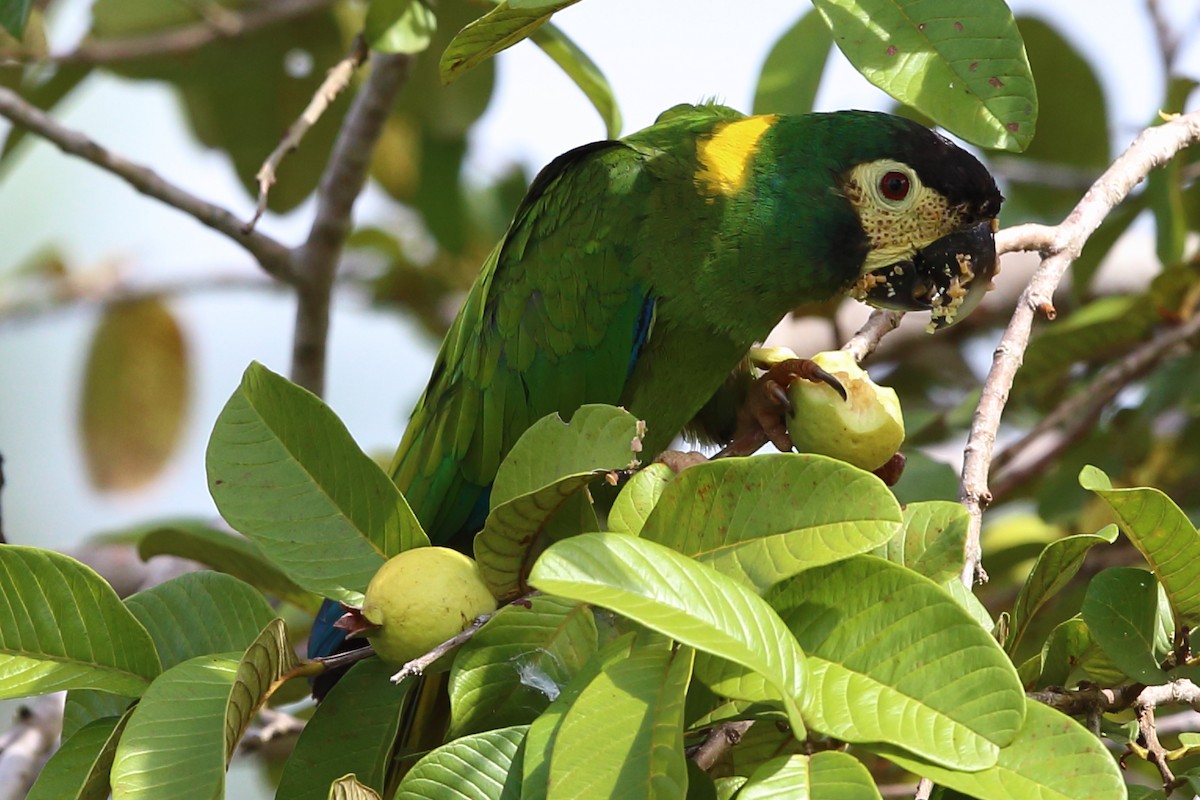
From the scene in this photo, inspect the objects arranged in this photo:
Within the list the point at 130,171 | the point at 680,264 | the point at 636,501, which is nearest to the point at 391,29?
the point at 130,171

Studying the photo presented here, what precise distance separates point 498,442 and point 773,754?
3.20 ft

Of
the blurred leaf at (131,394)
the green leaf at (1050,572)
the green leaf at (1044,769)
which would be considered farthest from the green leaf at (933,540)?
the blurred leaf at (131,394)

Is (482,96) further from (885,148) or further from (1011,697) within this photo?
(1011,697)

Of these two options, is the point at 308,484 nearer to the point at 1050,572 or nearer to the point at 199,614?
the point at 199,614

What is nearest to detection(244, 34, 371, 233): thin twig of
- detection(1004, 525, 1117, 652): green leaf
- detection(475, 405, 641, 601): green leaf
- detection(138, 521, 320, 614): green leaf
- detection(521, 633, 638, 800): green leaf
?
detection(138, 521, 320, 614): green leaf

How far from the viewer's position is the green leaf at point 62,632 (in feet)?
3.79

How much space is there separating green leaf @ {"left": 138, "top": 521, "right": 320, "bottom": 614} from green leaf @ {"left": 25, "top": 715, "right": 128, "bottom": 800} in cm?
82

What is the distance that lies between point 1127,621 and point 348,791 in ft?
2.62

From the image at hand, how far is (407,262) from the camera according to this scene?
144 inches

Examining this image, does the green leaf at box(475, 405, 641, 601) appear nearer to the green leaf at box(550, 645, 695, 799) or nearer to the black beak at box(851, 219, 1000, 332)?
the green leaf at box(550, 645, 695, 799)

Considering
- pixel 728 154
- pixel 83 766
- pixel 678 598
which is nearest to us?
pixel 678 598

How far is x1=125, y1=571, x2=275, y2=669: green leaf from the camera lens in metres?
1.31

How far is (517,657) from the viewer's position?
3.90ft

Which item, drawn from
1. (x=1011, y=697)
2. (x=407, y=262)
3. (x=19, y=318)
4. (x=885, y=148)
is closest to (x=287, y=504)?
(x=1011, y=697)
